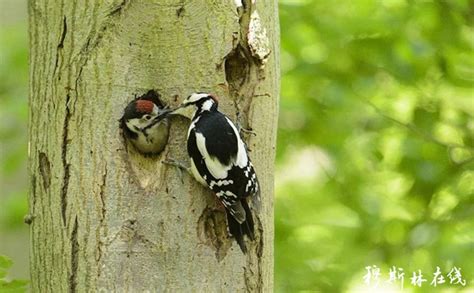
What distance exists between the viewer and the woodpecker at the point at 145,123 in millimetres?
3070

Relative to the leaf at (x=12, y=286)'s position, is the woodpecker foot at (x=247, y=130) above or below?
above

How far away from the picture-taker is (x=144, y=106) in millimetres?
3100

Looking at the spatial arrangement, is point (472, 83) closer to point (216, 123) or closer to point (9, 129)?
point (216, 123)

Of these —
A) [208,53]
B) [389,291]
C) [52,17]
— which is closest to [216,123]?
[208,53]

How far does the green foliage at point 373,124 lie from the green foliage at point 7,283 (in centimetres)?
191

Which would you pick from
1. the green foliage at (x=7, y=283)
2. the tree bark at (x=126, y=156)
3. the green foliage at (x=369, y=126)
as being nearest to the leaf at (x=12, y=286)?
the green foliage at (x=7, y=283)

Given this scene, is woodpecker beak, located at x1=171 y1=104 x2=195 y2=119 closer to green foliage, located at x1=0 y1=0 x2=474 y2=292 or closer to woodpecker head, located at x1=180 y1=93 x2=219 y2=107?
woodpecker head, located at x1=180 y1=93 x2=219 y2=107

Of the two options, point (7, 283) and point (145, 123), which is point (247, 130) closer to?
point (145, 123)

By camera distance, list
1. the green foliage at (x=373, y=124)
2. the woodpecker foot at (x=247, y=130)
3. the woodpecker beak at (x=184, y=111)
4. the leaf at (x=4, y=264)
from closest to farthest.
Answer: the leaf at (x=4, y=264)
the woodpecker beak at (x=184, y=111)
the woodpecker foot at (x=247, y=130)
the green foliage at (x=373, y=124)

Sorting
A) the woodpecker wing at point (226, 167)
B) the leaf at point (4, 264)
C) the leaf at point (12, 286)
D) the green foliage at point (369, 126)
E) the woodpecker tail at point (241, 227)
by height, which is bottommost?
the leaf at point (12, 286)

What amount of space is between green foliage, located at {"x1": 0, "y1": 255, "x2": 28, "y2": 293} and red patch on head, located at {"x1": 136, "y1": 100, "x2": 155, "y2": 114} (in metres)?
0.69

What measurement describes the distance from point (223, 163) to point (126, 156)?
350mm

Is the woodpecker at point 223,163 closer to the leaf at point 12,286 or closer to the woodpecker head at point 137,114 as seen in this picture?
the woodpecker head at point 137,114

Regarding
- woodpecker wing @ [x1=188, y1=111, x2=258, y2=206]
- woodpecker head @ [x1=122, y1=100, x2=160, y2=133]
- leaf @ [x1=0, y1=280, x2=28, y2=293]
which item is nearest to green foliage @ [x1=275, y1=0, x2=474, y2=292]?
woodpecker wing @ [x1=188, y1=111, x2=258, y2=206]
